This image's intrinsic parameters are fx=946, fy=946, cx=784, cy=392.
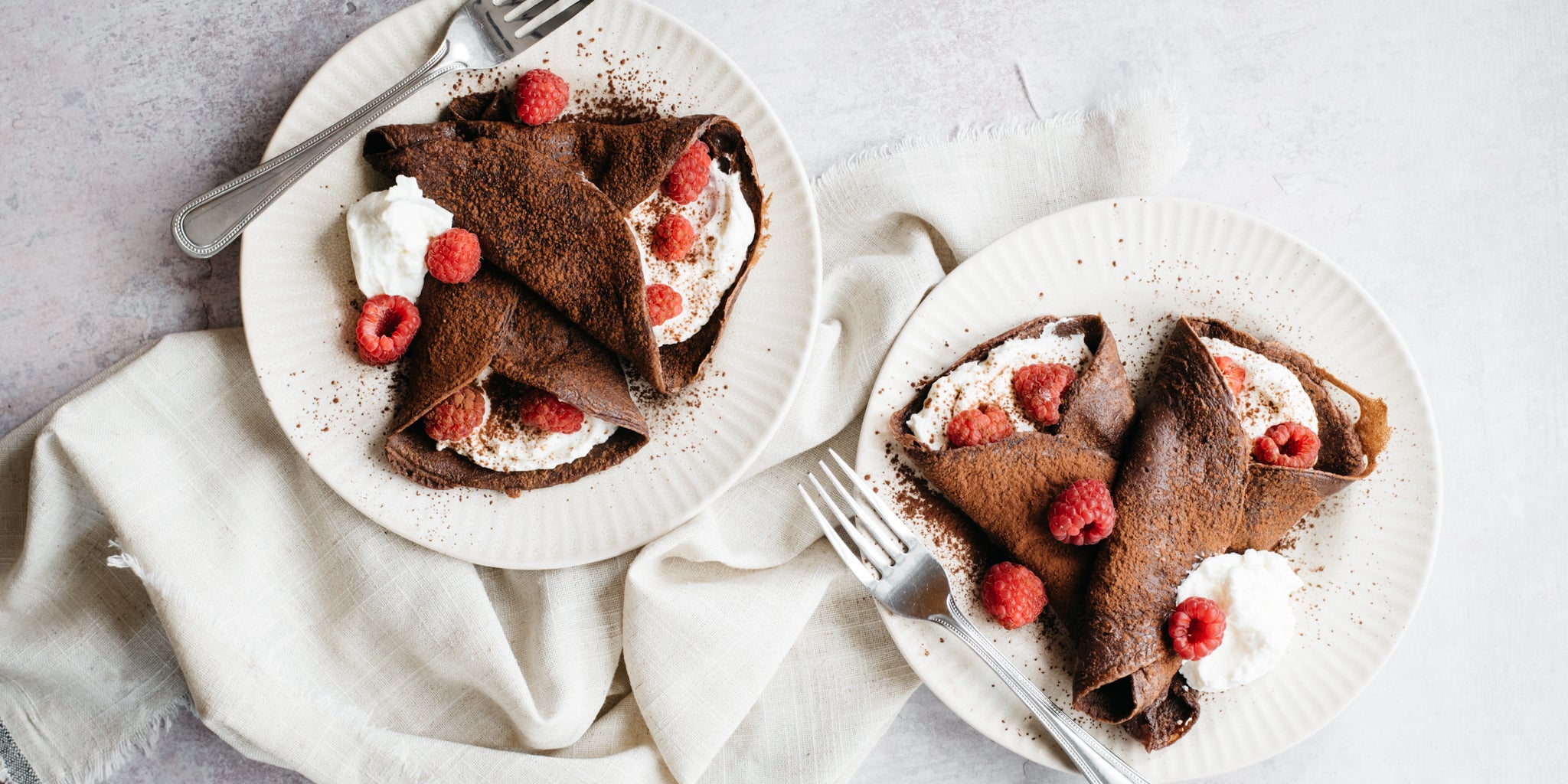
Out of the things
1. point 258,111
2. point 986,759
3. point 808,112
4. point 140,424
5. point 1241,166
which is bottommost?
point 986,759

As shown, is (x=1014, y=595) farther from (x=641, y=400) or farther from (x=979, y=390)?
(x=641, y=400)

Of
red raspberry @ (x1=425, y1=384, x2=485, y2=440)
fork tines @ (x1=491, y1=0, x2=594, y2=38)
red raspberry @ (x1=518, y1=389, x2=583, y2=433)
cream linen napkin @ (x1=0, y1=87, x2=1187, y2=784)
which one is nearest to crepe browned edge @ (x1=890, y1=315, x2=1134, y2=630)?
cream linen napkin @ (x1=0, y1=87, x2=1187, y2=784)

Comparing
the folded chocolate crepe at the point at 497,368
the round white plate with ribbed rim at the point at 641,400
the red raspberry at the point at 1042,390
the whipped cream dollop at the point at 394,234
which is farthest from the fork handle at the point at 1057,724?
the whipped cream dollop at the point at 394,234

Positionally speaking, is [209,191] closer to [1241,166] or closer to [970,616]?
[970,616]

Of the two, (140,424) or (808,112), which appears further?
(808,112)

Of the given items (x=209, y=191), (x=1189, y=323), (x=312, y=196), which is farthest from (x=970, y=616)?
(x=209, y=191)

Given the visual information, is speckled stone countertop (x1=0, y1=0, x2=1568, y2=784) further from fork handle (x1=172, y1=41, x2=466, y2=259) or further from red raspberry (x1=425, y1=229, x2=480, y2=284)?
red raspberry (x1=425, y1=229, x2=480, y2=284)

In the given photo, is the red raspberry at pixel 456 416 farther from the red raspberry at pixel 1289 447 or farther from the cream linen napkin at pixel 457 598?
the red raspberry at pixel 1289 447
